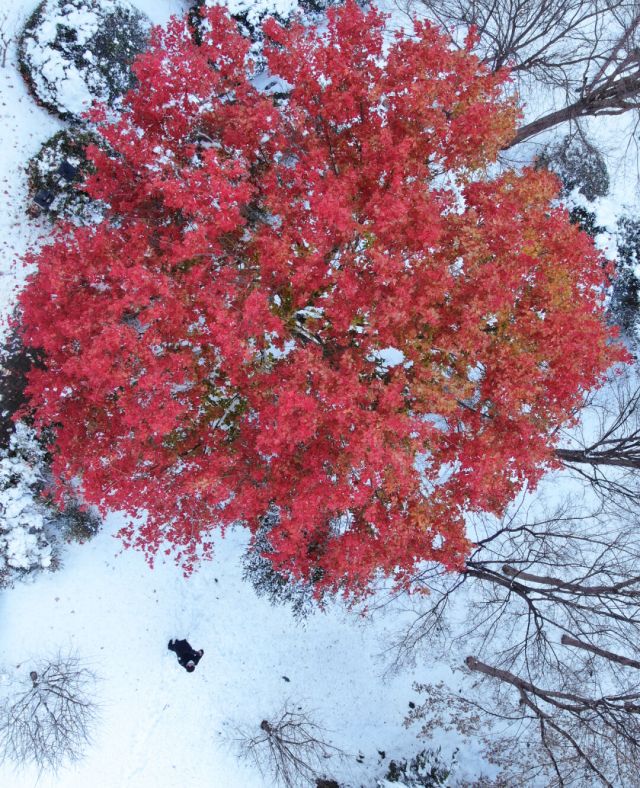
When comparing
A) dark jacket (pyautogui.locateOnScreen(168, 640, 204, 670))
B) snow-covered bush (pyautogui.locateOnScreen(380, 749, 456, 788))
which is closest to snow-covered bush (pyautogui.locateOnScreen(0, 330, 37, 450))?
dark jacket (pyautogui.locateOnScreen(168, 640, 204, 670))

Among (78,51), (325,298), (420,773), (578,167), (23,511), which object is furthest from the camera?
(578,167)

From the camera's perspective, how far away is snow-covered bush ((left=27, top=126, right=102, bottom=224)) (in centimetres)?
1308

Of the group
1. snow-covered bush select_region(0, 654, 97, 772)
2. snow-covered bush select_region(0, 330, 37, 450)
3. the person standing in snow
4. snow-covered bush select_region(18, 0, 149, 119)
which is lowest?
snow-covered bush select_region(0, 654, 97, 772)

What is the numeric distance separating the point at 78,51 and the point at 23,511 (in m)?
11.1

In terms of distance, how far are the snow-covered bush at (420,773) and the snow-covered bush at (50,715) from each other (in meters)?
7.37

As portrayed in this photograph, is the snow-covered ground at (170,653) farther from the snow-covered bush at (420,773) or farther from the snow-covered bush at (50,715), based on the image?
the snow-covered bush at (420,773)

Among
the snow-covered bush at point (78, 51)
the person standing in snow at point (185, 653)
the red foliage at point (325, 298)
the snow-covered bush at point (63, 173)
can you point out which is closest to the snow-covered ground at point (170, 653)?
the person standing in snow at point (185, 653)

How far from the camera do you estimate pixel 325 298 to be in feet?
30.9

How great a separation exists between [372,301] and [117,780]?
1292cm

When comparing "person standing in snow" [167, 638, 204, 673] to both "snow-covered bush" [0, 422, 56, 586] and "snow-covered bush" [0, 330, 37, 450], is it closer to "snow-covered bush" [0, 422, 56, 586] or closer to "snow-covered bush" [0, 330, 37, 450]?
"snow-covered bush" [0, 422, 56, 586]

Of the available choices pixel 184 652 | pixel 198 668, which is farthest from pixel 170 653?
pixel 198 668

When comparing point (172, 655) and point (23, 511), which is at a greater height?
point (23, 511)

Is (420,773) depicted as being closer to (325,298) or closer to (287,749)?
(287,749)

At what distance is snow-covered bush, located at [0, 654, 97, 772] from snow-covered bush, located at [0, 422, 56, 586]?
2.54 metres
